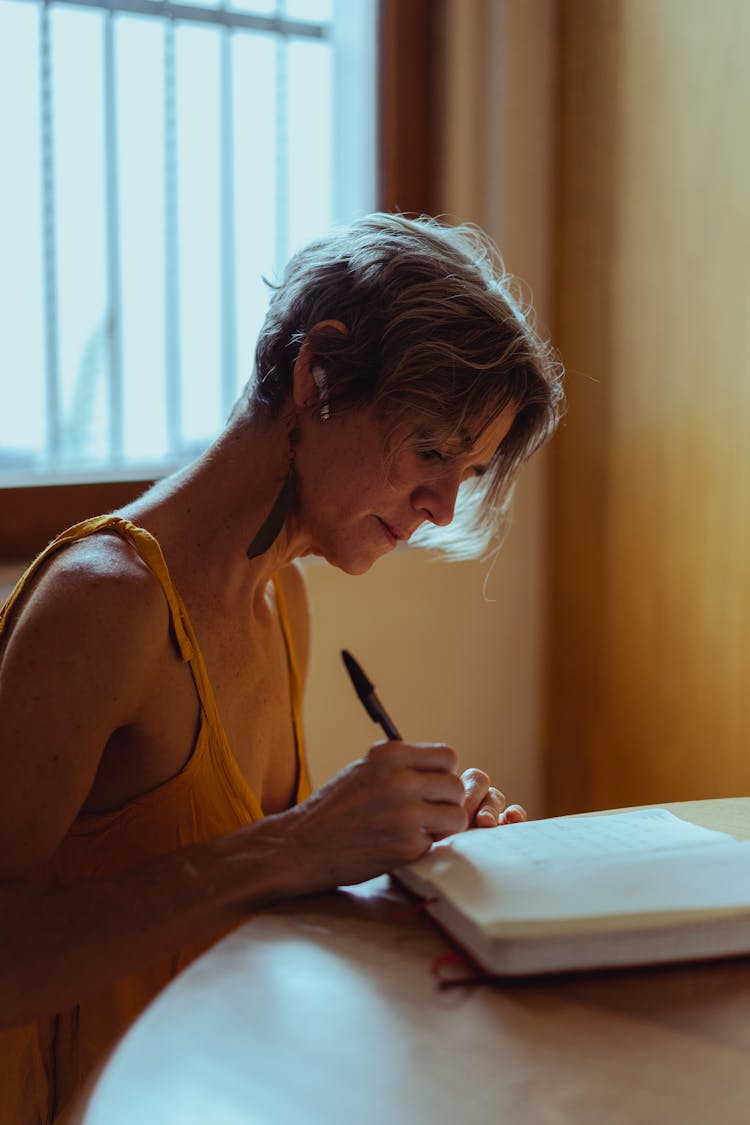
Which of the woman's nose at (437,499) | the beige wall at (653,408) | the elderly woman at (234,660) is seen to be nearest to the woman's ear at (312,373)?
the elderly woman at (234,660)

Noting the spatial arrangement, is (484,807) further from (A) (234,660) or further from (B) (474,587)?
(B) (474,587)

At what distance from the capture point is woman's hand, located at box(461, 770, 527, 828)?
1113 millimetres

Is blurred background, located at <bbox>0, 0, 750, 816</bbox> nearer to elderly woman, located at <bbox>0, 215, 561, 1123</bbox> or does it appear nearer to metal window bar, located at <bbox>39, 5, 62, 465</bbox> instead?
metal window bar, located at <bbox>39, 5, 62, 465</bbox>

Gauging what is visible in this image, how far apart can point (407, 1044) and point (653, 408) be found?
66.7 inches

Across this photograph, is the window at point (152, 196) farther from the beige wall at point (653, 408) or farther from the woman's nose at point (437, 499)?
the woman's nose at point (437, 499)

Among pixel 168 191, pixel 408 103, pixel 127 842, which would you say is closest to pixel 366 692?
pixel 127 842

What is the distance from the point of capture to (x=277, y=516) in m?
1.19

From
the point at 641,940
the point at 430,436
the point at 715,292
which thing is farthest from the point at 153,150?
the point at 641,940

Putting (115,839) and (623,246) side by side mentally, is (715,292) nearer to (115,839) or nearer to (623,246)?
(623,246)

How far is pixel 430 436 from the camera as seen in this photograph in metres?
1.15

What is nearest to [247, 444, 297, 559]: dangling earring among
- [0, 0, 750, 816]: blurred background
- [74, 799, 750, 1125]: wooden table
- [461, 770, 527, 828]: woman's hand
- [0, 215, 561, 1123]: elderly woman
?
[0, 215, 561, 1123]: elderly woman

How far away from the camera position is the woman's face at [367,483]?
1163 mm

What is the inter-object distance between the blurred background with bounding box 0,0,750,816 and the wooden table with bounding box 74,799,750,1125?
127cm

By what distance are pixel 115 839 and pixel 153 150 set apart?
1441mm
